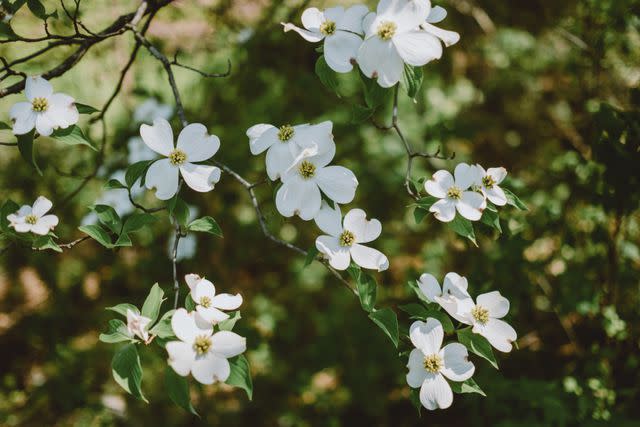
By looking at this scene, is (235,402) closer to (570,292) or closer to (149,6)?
(570,292)

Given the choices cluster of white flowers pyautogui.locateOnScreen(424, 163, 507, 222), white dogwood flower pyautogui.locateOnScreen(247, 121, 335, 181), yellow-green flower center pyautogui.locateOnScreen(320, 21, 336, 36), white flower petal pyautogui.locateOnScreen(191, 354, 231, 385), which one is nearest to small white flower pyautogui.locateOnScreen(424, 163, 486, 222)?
cluster of white flowers pyautogui.locateOnScreen(424, 163, 507, 222)

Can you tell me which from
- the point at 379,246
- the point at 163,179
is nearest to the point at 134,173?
the point at 163,179

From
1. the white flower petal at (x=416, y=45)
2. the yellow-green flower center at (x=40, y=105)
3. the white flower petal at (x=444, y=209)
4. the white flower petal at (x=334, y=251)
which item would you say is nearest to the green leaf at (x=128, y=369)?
the white flower petal at (x=334, y=251)

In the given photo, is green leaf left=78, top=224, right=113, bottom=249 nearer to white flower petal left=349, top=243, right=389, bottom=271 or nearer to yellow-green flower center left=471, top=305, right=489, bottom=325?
white flower petal left=349, top=243, right=389, bottom=271

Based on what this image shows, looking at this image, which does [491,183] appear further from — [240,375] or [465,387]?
[240,375]

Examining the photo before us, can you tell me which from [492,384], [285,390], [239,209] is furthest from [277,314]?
[492,384]

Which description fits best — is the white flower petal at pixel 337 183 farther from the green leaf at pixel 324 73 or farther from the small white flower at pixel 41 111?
the small white flower at pixel 41 111
